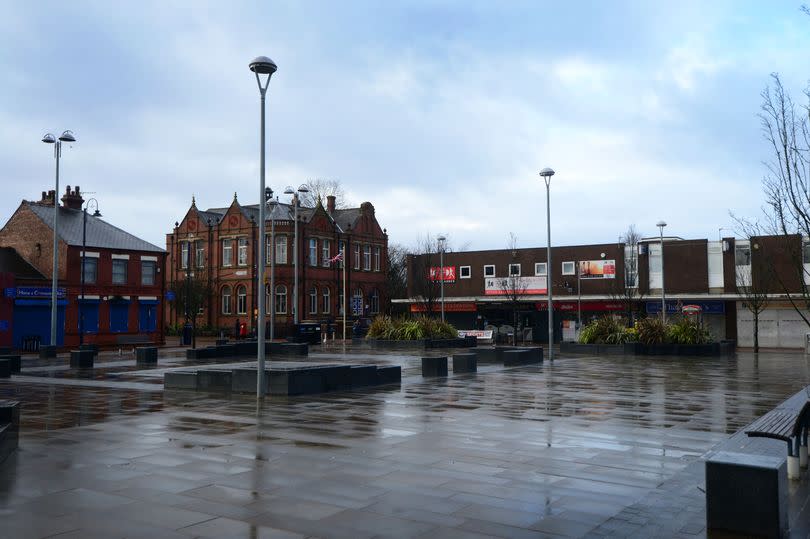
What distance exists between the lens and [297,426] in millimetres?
11391

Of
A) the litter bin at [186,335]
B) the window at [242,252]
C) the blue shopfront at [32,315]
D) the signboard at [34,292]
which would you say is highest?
the window at [242,252]

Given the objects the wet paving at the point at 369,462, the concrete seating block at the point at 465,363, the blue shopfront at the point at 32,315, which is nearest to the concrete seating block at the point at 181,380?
the wet paving at the point at 369,462

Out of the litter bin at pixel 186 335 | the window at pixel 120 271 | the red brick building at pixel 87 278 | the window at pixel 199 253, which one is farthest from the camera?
the window at pixel 199 253

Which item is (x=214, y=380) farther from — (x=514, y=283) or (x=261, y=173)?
(x=514, y=283)

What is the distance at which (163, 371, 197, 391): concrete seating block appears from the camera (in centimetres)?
1702

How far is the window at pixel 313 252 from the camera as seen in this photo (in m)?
63.7

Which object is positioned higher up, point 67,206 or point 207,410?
point 67,206

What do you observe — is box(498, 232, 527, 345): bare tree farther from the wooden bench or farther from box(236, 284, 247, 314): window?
the wooden bench

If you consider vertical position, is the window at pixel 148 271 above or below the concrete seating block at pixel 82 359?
above

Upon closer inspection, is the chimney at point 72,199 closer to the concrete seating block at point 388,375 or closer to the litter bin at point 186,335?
the litter bin at point 186,335

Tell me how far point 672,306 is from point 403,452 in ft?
150

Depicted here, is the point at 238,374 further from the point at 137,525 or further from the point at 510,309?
the point at 510,309

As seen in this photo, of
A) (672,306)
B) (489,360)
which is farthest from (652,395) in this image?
(672,306)

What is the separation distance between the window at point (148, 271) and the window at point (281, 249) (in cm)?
1424
